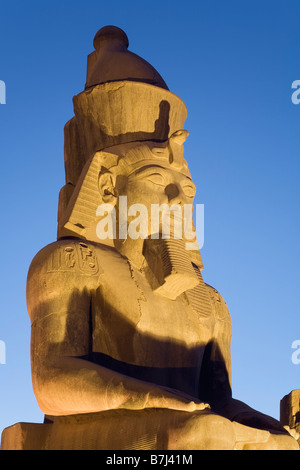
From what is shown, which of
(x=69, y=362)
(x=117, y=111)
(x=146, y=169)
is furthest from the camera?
(x=117, y=111)

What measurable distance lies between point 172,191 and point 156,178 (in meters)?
0.18

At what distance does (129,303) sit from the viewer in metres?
6.74

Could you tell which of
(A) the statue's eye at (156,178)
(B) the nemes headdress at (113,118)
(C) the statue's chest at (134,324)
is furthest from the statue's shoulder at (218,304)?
(B) the nemes headdress at (113,118)

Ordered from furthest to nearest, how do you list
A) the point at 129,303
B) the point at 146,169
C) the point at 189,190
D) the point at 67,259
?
the point at 189,190, the point at 146,169, the point at 129,303, the point at 67,259

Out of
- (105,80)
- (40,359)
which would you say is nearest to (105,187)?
(105,80)

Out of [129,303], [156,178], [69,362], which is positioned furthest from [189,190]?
[69,362]

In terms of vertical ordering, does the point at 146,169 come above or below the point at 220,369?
above

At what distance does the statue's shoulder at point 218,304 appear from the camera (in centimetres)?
749

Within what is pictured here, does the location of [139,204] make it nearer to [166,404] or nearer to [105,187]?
[105,187]

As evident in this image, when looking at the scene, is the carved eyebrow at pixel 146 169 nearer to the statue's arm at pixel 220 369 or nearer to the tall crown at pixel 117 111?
the tall crown at pixel 117 111

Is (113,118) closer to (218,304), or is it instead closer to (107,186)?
(107,186)

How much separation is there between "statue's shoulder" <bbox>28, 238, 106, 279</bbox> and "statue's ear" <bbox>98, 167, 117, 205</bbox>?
0.59 metres

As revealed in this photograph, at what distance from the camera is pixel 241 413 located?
6.88 metres

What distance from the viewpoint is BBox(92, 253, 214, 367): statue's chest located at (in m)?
6.70
